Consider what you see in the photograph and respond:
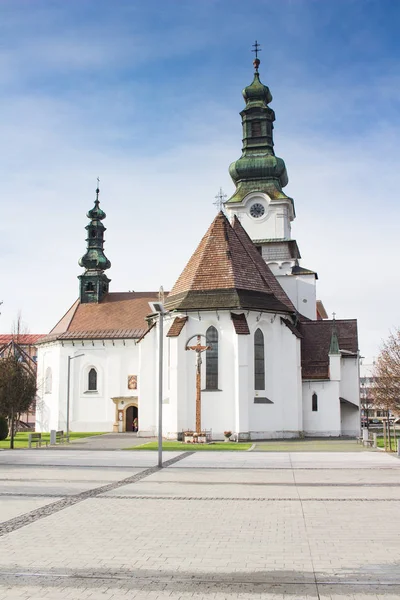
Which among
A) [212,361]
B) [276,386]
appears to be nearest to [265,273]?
[276,386]

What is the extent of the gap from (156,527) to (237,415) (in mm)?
25614

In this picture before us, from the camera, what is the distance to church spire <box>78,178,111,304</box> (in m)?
57.5

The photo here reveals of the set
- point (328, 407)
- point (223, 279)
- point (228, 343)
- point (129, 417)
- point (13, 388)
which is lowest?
point (129, 417)

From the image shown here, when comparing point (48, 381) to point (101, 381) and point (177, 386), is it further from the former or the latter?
point (177, 386)

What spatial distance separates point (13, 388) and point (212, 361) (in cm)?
1129

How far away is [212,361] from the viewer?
37.8 m

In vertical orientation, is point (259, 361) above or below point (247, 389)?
above

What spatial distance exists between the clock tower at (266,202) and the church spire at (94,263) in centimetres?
1254

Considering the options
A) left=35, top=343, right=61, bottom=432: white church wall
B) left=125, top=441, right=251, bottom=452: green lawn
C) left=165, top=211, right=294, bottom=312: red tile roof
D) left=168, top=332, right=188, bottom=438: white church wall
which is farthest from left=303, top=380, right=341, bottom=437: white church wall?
left=35, top=343, right=61, bottom=432: white church wall

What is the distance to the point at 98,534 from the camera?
33.9 ft

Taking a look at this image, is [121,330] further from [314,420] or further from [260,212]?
[314,420]

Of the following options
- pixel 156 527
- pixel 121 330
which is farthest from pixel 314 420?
pixel 156 527

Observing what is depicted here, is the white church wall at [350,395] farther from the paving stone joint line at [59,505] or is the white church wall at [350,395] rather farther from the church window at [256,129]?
the paving stone joint line at [59,505]

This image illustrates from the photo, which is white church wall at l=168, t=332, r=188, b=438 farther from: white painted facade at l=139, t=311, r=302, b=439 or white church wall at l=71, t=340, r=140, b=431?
white church wall at l=71, t=340, r=140, b=431
